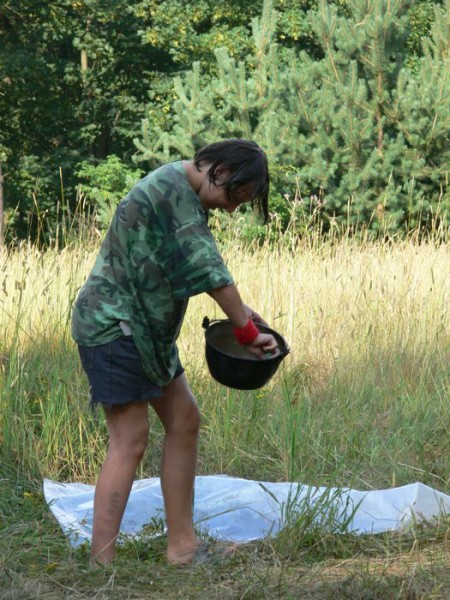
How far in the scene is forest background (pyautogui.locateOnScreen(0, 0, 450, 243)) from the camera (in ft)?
44.1

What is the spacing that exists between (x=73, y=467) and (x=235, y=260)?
121 inches

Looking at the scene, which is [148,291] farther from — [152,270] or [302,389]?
[302,389]

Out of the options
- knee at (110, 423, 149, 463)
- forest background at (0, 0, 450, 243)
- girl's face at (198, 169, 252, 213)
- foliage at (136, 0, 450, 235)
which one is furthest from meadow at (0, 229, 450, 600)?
foliage at (136, 0, 450, 235)

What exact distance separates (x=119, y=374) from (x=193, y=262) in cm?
43

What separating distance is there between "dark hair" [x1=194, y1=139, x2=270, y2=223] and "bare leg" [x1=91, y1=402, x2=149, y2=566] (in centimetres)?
A: 76

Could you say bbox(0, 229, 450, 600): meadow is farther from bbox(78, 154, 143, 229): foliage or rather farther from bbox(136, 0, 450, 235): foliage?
bbox(78, 154, 143, 229): foliage

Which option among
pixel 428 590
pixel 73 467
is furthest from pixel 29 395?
pixel 428 590

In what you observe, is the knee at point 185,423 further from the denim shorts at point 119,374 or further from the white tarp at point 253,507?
the white tarp at point 253,507

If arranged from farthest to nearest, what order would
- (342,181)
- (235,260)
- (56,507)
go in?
(342,181) < (235,260) < (56,507)

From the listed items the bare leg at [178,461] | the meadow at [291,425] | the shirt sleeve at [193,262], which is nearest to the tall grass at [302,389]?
the meadow at [291,425]

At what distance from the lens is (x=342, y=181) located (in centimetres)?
1350

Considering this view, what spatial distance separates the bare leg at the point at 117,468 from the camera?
10.3ft

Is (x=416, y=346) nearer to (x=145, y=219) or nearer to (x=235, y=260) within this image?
(x=235, y=260)

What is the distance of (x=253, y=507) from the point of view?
3896mm
